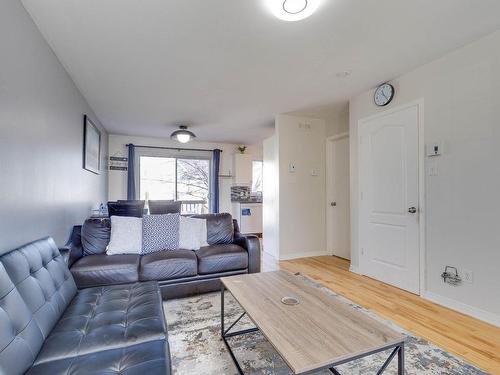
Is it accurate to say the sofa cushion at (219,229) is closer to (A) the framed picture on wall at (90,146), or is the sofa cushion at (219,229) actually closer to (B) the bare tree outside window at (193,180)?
(A) the framed picture on wall at (90,146)

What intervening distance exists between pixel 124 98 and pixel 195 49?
1.71 m

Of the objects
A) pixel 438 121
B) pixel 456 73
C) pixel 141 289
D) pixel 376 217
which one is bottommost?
pixel 141 289

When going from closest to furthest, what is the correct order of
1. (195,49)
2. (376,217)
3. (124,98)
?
(195,49) → (376,217) → (124,98)

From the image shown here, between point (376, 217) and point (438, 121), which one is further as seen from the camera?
point (376, 217)

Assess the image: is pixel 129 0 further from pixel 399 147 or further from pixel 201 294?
pixel 399 147

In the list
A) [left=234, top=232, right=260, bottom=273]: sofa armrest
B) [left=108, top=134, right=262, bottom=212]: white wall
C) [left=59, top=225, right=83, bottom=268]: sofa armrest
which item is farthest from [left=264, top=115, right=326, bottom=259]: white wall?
[left=59, top=225, right=83, bottom=268]: sofa armrest

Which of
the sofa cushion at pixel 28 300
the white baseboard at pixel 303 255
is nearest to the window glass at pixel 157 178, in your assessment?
the white baseboard at pixel 303 255

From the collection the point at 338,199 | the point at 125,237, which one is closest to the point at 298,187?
the point at 338,199

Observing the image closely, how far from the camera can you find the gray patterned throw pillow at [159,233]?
2807 mm

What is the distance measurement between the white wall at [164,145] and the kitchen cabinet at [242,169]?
152mm

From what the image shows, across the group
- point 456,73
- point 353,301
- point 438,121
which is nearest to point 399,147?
point 438,121

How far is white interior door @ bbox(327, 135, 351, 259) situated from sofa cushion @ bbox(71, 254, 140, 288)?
3.19 m

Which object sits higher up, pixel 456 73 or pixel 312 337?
pixel 456 73

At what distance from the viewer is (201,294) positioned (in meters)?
2.72
